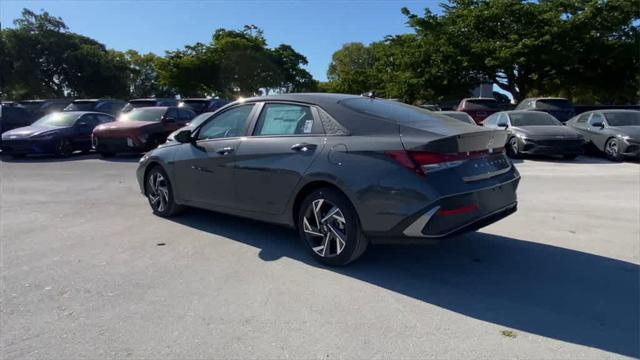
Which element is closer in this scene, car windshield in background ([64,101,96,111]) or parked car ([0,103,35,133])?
parked car ([0,103,35,133])

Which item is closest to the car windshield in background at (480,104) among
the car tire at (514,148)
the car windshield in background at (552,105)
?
the car windshield in background at (552,105)

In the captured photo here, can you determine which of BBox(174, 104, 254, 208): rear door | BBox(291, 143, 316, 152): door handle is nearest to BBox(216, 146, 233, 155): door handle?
BBox(174, 104, 254, 208): rear door

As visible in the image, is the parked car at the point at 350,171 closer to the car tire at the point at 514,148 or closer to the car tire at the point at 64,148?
the car tire at the point at 514,148

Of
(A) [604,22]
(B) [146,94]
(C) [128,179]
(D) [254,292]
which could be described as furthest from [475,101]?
(B) [146,94]

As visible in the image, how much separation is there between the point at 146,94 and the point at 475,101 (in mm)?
62247

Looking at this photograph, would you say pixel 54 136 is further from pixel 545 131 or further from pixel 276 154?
pixel 545 131

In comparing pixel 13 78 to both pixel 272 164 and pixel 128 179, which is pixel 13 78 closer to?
pixel 128 179

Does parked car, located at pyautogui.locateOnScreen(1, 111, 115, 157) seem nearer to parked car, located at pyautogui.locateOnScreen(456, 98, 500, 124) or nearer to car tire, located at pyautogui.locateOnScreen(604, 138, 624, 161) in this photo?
parked car, located at pyautogui.locateOnScreen(456, 98, 500, 124)

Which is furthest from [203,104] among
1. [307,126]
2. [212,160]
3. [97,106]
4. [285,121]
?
[307,126]

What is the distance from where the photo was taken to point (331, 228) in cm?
451

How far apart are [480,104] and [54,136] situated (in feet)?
55.6

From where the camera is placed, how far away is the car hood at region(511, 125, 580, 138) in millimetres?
13078

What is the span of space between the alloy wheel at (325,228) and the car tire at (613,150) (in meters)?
11.6

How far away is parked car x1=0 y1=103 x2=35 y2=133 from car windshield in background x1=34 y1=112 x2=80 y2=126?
1337mm
